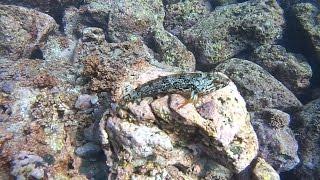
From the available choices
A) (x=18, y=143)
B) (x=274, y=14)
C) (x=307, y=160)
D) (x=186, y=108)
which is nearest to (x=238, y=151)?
(x=186, y=108)

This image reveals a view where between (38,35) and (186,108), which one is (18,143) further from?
(38,35)

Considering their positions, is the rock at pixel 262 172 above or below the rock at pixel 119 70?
below

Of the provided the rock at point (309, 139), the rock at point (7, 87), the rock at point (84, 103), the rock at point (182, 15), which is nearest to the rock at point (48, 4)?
the rock at point (182, 15)

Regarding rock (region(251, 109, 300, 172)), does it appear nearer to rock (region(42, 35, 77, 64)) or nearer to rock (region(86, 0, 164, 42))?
rock (region(86, 0, 164, 42))

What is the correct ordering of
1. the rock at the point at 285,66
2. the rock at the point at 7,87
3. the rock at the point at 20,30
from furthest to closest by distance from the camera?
the rock at the point at 285,66, the rock at the point at 20,30, the rock at the point at 7,87

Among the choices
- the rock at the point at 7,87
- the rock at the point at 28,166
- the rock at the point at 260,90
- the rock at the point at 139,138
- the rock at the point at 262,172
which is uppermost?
the rock at the point at 139,138

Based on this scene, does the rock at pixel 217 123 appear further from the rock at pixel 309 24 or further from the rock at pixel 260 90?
the rock at pixel 309 24

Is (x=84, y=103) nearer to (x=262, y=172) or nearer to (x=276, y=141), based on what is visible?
(x=262, y=172)
